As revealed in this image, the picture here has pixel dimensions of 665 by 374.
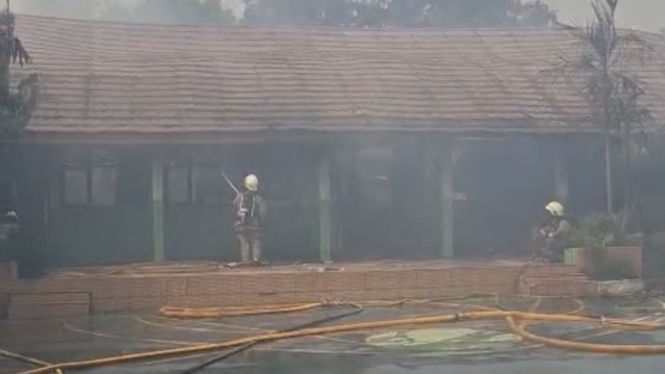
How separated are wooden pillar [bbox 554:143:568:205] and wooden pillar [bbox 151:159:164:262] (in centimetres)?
690

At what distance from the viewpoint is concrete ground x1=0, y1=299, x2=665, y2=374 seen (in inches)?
362

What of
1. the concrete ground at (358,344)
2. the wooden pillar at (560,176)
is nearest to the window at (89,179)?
the concrete ground at (358,344)

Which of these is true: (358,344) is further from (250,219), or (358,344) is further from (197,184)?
(197,184)

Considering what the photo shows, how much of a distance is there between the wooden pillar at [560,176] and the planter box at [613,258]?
3.10 meters

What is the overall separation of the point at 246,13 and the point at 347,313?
110 ft

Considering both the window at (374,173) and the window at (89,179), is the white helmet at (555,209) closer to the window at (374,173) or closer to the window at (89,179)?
the window at (374,173)

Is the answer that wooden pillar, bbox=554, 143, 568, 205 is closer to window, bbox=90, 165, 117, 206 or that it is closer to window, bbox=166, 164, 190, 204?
→ window, bbox=166, 164, 190, 204

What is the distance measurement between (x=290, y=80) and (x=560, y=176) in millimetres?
5129

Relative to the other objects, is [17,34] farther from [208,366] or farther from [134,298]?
[208,366]

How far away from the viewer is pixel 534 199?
19.7 meters

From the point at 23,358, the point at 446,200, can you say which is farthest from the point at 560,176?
the point at 23,358

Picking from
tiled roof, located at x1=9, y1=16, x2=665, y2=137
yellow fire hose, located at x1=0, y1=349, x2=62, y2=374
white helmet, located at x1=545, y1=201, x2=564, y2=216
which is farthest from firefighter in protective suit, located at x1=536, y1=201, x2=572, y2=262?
yellow fire hose, located at x1=0, y1=349, x2=62, y2=374

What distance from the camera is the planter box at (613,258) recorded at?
1525cm

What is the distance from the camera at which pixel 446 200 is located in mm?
17797
